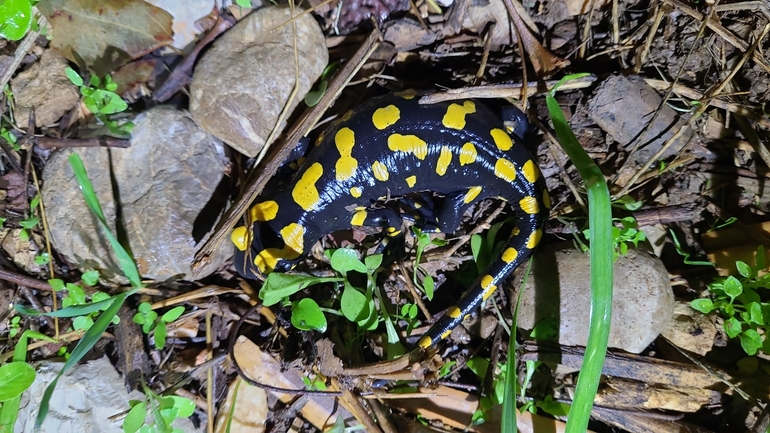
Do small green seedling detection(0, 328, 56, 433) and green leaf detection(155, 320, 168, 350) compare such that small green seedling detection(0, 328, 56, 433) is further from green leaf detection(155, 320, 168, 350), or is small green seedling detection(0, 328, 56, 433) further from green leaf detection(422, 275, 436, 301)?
green leaf detection(422, 275, 436, 301)

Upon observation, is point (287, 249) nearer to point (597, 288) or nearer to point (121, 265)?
point (121, 265)

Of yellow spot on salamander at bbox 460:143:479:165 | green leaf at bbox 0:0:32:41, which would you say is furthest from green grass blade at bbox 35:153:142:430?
yellow spot on salamander at bbox 460:143:479:165

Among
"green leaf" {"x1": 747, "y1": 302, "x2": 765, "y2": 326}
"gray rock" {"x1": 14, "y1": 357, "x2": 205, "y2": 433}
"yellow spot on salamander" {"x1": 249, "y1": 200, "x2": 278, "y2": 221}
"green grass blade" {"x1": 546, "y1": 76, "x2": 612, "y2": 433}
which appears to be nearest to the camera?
"green grass blade" {"x1": 546, "y1": 76, "x2": 612, "y2": 433}

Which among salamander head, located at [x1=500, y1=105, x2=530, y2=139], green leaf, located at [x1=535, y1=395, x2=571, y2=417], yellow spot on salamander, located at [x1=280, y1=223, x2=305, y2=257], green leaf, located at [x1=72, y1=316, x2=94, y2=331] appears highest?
salamander head, located at [x1=500, y1=105, x2=530, y2=139]

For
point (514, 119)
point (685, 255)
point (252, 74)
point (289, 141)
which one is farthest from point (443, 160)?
point (685, 255)

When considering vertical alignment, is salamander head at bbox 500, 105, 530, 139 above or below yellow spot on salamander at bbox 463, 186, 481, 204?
above

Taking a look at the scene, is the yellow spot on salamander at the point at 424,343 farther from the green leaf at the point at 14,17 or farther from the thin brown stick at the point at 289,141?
the green leaf at the point at 14,17

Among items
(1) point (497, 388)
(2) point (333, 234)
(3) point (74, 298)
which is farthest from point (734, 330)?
(3) point (74, 298)

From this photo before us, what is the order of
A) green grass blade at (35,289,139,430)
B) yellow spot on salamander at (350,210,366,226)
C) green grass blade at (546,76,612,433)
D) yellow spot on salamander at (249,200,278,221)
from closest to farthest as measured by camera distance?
green grass blade at (546,76,612,433) → green grass blade at (35,289,139,430) → yellow spot on salamander at (249,200,278,221) → yellow spot on salamander at (350,210,366,226)
